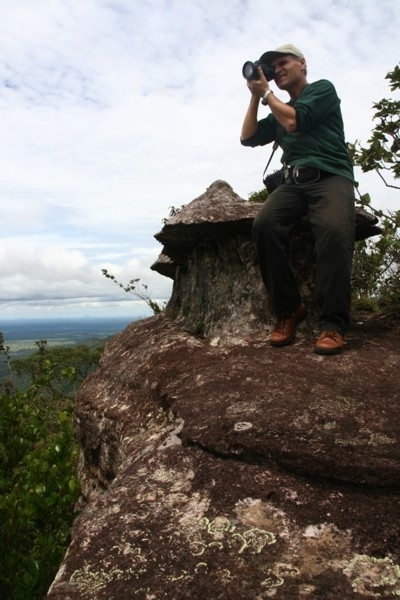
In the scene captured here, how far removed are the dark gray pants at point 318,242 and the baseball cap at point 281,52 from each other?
4.62 ft

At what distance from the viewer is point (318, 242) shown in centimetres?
503

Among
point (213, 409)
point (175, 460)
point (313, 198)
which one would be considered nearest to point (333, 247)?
point (313, 198)

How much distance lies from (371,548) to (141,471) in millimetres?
1644

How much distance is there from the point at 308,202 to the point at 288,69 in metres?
1.51

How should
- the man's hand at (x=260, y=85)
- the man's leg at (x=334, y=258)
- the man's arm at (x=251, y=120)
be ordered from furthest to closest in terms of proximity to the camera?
the man's arm at (x=251, y=120) → the man's hand at (x=260, y=85) → the man's leg at (x=334, y=258)

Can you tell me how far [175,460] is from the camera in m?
3.67

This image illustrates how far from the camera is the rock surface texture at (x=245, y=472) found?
8.72 ft

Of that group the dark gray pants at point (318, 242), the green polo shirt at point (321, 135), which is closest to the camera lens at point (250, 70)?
the green polo shirt at point (321, 135)

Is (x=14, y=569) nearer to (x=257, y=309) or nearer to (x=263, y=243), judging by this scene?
(x=257, y=309)

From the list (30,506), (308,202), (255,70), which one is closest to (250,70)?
(255,70)

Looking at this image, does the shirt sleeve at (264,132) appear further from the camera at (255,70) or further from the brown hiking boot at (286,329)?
the brown hiking boot at (286,329)

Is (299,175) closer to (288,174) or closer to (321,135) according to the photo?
(288,174)

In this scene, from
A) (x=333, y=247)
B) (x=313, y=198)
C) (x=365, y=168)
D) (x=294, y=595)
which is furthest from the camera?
(x=365, y=168)

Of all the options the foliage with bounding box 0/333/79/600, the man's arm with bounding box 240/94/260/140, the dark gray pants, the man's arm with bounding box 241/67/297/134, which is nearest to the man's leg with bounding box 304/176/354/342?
the dark gray pants
